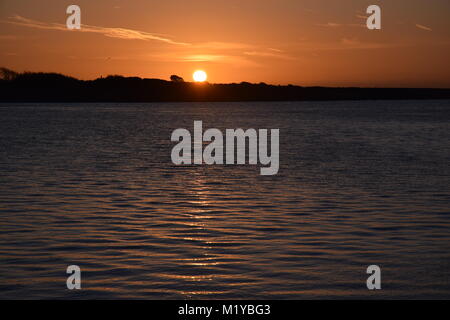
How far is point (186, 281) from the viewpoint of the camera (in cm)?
1231

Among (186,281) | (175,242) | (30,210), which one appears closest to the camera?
(186,281)

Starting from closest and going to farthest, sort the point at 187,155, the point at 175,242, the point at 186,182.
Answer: the point at 175,242, the point at 186,182, the point at 187,155

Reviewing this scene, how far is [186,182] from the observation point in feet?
94.6

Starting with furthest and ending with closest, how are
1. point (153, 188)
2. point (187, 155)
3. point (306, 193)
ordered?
point (187, 155), point (153, 188), point (306, 193)

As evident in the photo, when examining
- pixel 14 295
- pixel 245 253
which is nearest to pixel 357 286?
pixel 245 253

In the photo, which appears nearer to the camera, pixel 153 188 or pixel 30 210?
pixel 30 210

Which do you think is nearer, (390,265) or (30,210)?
(390,265)

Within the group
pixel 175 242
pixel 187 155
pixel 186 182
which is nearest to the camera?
pixel 175 242

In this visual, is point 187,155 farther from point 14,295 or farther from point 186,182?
point 14,295

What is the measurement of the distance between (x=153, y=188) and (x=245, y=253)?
12.2 metres
